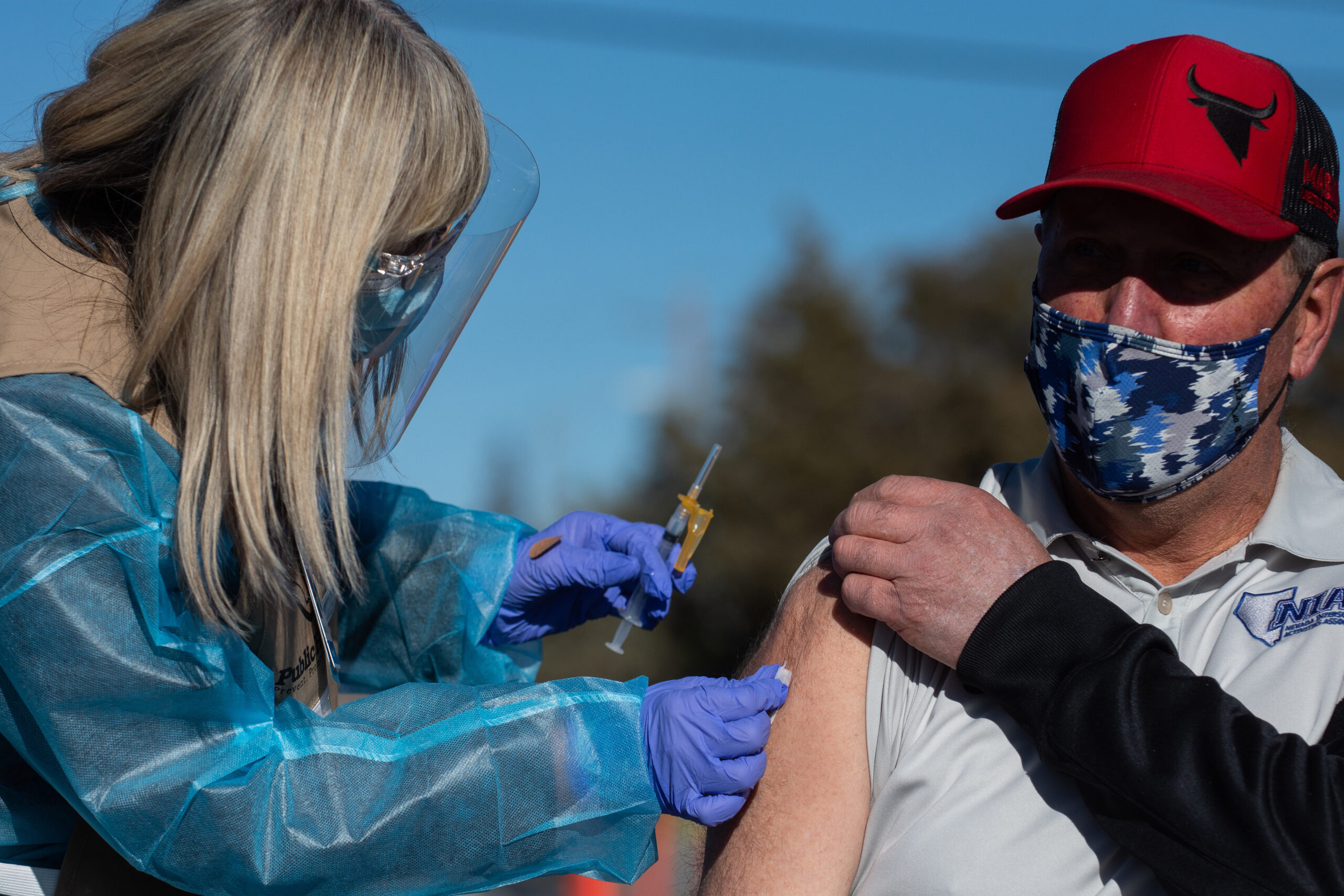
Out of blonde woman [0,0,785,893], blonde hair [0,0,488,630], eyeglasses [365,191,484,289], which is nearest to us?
blonde woman [0,0,785,893]

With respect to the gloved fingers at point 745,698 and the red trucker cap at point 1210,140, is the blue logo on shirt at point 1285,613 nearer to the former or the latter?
the red trucker cap at point 1210,140

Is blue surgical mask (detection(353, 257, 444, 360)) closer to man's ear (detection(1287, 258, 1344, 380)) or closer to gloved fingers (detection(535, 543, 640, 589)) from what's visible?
gloved fingers (detection(535, 543, 640, 589))

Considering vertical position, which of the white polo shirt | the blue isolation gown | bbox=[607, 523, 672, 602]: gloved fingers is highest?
the white polo shirt

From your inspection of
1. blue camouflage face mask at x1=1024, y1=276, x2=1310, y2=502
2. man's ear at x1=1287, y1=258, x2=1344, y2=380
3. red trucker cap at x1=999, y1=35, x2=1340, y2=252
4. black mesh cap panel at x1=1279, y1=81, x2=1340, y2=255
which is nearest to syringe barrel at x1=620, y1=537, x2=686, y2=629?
blue camouflage face mask at x1=1024, y1=276, x2=1310, y2=502

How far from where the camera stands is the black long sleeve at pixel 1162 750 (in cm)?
144

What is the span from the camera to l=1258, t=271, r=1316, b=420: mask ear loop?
6.39 ft

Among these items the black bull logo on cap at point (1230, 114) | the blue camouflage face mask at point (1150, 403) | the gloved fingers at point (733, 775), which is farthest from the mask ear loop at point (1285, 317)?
the gloved fingers at point (733, 775)

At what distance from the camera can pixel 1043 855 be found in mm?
1669

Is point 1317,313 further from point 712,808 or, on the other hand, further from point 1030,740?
point 712,808

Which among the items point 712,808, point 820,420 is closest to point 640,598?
point 712,808

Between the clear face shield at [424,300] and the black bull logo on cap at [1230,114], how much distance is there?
1.33 m

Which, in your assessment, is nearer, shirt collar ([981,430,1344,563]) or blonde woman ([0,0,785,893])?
blonde woman ([0,0,785,893])

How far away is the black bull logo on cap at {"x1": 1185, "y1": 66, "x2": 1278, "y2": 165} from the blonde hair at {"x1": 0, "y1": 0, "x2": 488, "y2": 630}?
1.34 m

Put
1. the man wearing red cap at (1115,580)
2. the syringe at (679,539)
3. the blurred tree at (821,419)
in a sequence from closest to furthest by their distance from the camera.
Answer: the man wearing red cap at (1115,580), the syringe at (679,539), the blurred tree at (821,419)
